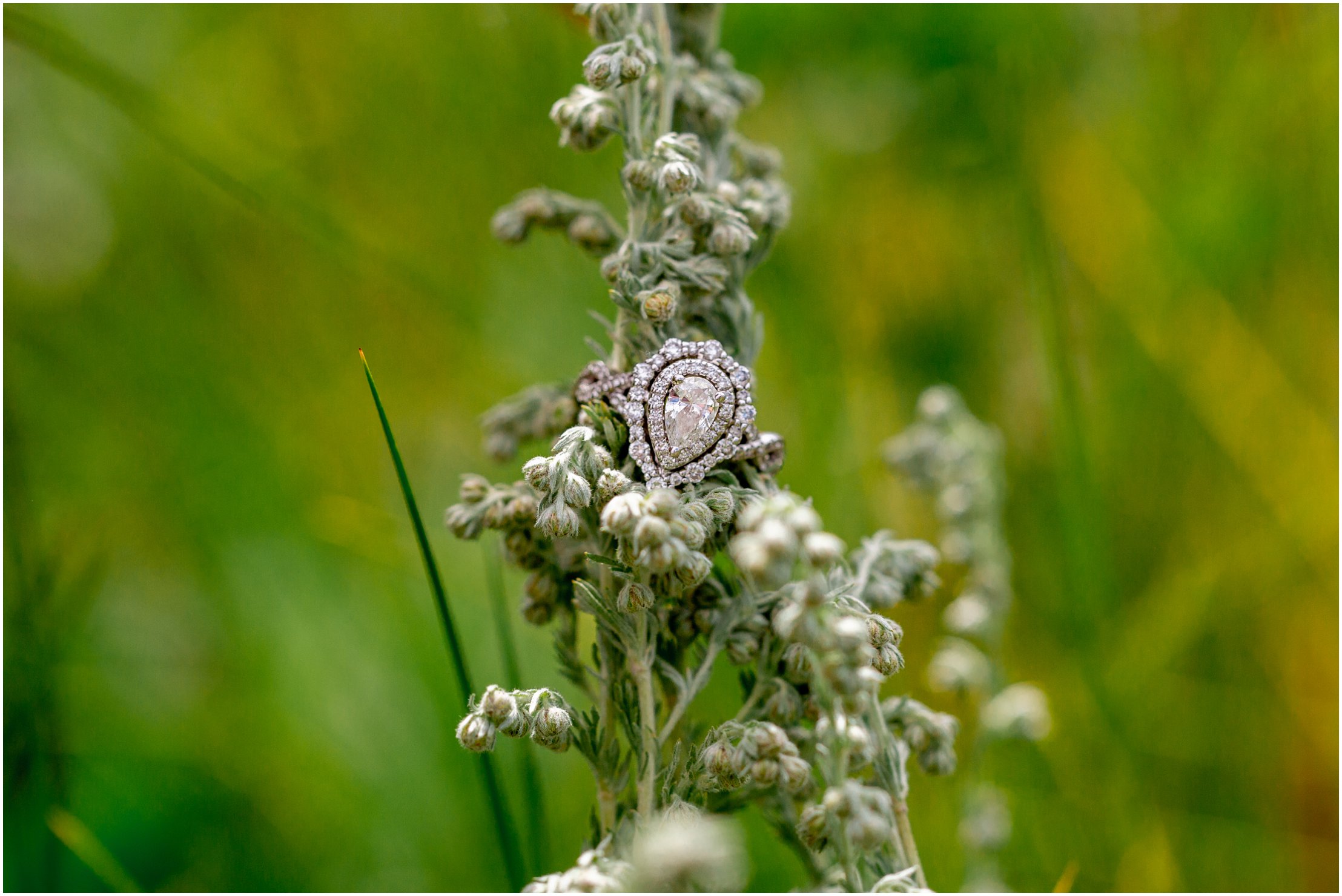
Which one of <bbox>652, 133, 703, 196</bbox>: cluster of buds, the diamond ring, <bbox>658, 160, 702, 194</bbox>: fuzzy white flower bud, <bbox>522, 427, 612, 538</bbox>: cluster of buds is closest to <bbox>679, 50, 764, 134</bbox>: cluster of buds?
<bbox>652, 133, 703, 196</bbox>: cluster of buds

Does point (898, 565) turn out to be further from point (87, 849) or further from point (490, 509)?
point (87, 849)

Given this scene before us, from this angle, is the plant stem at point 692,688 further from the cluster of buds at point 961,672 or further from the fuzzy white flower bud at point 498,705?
the cluster of buds at point 961,672

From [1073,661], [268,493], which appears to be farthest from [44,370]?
[1073,661]

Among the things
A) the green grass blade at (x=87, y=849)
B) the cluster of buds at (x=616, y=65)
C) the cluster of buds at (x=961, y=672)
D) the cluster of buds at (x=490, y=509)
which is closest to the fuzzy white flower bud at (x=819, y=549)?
the cluster of buds at (x=490, y=509)

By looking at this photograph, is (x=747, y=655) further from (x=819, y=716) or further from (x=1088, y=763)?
(x=1088, y=763)

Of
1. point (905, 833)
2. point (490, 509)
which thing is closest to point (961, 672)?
point (905, 833)

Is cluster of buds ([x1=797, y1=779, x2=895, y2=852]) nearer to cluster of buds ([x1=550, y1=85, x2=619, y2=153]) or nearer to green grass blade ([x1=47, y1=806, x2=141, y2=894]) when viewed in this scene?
cluster of buds ([x1=550, y1=85, x2=619, y2=153])
